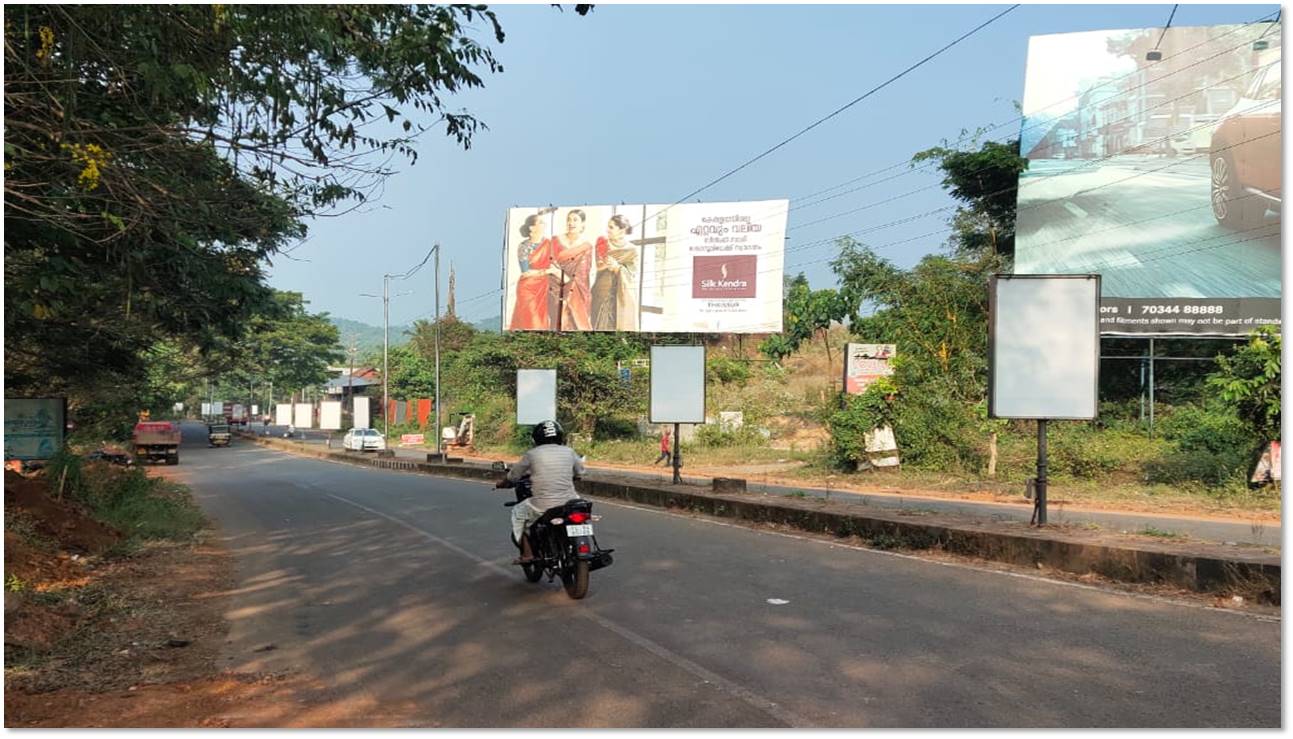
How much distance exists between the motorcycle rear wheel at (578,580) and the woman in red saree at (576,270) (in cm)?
3497

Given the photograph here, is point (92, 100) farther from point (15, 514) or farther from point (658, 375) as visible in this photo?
point (658, 375)

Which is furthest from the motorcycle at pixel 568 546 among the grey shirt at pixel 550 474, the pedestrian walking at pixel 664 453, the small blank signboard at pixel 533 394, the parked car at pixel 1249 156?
the parked car at pixel 1249 156

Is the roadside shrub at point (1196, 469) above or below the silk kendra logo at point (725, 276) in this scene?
below

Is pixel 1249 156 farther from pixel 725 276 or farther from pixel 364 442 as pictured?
pixel 364 442

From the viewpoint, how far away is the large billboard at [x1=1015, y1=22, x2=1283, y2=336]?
1117 inches

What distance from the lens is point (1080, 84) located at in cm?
3078

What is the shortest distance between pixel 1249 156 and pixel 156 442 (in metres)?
42.8

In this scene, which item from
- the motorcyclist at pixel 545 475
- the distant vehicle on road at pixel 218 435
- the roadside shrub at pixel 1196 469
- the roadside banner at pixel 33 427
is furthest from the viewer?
the distant vehicle on road at pixel 218 435

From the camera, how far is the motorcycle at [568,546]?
812cm

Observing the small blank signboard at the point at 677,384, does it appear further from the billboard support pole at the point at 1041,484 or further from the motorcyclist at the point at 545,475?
the motorcyclist at the point at 545,475

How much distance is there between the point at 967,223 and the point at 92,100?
34.9 meters

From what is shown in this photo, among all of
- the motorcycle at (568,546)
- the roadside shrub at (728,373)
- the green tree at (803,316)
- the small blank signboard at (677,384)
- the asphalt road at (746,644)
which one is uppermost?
the green tree at (803,316)

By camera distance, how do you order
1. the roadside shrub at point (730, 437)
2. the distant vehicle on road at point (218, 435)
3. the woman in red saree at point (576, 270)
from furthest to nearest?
the distant vehicle on road at point (218, 435) < the woman in red saree at point (576, 270) < the roadside shrub at point (730, 437)

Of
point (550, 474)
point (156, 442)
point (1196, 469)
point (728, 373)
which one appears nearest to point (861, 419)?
point (1196, 469)
